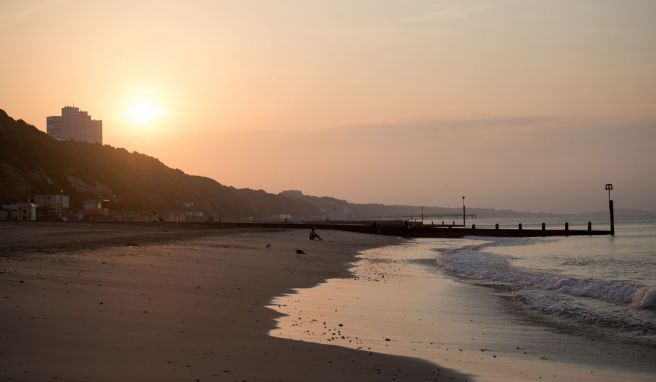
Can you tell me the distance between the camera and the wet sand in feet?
29.1

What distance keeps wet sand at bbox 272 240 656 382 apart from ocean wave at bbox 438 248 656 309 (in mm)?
2931

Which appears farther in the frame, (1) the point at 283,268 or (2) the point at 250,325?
(1) the point at 283,268

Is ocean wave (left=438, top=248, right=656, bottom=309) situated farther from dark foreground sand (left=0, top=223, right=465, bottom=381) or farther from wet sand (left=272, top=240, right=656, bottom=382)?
dark foreground sand (left=0, top=223, right=465, bottom=381)

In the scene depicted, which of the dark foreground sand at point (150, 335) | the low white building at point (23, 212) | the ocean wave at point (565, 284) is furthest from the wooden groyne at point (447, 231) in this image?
the dark foreground sand at point (150, 335)

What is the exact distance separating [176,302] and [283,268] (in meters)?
11.2

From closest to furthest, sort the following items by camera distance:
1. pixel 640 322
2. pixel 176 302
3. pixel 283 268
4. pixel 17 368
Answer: pixel 17 368, pixel 176 302, pixel 640 322, pixel 283 268

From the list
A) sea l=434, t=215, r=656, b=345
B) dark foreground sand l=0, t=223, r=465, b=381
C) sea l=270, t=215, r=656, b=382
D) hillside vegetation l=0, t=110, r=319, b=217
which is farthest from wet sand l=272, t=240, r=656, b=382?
hillside vegetation l=0, t=110, r=319, b=217

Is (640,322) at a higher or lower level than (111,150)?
lower

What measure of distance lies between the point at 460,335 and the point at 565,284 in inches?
399

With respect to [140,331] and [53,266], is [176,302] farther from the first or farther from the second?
[53,266]

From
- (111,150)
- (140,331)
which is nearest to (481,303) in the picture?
(140,331)

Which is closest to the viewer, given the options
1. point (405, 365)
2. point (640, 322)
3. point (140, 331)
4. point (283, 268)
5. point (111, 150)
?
point (405, 365)

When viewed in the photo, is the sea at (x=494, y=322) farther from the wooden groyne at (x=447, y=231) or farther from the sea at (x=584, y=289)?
the wooden groyne at (x=447, y=231)

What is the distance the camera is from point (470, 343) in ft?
34.9
